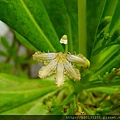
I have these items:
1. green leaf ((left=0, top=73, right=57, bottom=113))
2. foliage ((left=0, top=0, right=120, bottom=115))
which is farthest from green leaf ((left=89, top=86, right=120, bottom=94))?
green leaf ((left=0, top=73, right=57, bottom=113))

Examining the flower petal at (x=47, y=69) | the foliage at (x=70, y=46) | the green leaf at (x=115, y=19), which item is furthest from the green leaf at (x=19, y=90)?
the green leaf at (x=115, y=19)

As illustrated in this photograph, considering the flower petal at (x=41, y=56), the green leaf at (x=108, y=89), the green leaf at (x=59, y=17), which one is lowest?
the green leaf at (x=108, y=89)

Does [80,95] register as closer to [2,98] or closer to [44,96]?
[44,96]

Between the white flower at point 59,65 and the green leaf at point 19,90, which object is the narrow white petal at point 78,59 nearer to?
the white flower at point 59,65

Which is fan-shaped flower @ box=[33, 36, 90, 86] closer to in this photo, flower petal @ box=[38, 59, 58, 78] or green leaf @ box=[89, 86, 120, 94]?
flower petal @ box=[38, 59, 58, 78]

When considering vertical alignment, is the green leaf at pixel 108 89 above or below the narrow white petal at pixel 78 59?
below

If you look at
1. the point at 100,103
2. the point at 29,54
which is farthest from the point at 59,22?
the point at 29,54

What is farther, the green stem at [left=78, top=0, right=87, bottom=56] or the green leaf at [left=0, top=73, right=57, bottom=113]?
the green leaf at [left=0, top=73, right=57, bottom=113]

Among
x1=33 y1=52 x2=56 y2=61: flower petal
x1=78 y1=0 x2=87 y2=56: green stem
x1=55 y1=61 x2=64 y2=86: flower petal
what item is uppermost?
x1=78 y1=0 x2=87 y2=56: green stem
